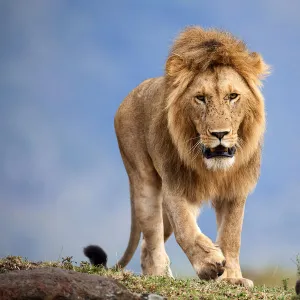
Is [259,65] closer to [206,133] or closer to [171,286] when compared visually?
[206,133]

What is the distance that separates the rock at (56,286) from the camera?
15.6ft

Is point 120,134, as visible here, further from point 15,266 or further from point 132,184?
point 15,266

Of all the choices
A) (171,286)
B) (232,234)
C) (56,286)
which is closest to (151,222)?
(232,234)

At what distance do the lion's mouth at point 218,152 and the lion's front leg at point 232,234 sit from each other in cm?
89

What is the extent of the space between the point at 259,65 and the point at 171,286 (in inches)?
92.8

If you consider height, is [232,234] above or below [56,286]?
above

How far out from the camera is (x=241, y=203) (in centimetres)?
746

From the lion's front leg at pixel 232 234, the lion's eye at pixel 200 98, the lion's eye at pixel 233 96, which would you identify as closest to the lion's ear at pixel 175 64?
the lion's eye at pixel 200 98

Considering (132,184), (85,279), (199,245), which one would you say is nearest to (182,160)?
(199,245)

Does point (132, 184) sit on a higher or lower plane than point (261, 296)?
higher

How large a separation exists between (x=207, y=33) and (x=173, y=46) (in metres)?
0.35

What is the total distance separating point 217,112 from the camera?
656cm

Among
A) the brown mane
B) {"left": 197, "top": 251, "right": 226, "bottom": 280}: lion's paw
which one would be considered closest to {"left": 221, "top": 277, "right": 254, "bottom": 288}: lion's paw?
{"left": 197, "top": 251, "right": 226, "bottom": 280}: lion's paw

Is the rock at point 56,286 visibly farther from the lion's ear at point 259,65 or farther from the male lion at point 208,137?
the lion's ear at point 259,65
